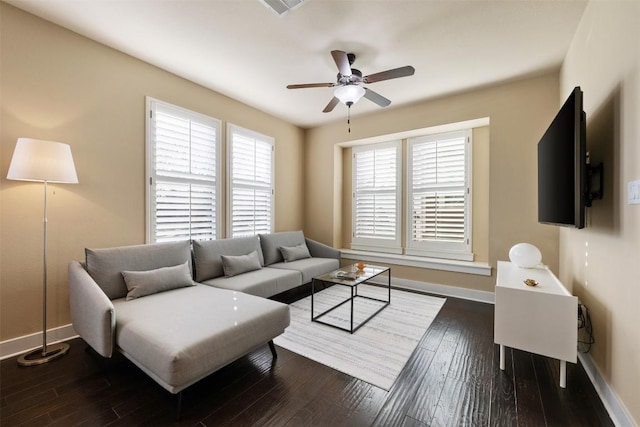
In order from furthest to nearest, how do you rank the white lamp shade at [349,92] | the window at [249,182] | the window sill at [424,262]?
the window at [249,182]
the window sill at [424,262]
the white lamp shade at [349,92]

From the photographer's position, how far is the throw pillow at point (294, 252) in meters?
4.13

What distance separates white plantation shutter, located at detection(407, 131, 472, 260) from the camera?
401cm

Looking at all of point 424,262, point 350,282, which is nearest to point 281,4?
point 350,282

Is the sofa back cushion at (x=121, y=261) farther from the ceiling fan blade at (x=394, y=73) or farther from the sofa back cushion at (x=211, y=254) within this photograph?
the ceiling fan blade at (x=394, y=73)

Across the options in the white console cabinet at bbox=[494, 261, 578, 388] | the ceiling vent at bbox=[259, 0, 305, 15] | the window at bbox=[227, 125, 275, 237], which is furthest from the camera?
the window at bbox=[227, 125, 275, 237]

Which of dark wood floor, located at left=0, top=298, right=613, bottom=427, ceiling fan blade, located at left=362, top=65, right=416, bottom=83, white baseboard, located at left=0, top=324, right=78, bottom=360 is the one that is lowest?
dark wood floor, located at left=0, top=298, right=613, bottom=427

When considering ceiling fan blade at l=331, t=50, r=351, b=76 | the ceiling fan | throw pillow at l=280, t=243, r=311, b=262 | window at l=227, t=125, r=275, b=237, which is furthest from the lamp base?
ceiling fan blade at l=331, t=50, r=351, b=76

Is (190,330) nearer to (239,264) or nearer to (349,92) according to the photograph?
(239,264)

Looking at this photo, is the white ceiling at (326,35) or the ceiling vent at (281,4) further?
the white ceiling at (326,35)

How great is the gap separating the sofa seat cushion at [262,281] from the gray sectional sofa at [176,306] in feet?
0.04

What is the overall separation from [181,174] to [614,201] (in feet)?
12.5

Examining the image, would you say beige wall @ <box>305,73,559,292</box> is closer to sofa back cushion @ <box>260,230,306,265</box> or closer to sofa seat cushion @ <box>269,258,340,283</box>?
sofa seat cushion @ <box>269,258,340,283</box>

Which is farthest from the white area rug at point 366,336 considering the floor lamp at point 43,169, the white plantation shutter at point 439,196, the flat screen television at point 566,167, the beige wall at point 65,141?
the beige wall at point 65,141

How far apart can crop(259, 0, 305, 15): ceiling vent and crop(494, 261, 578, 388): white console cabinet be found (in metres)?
2.56
